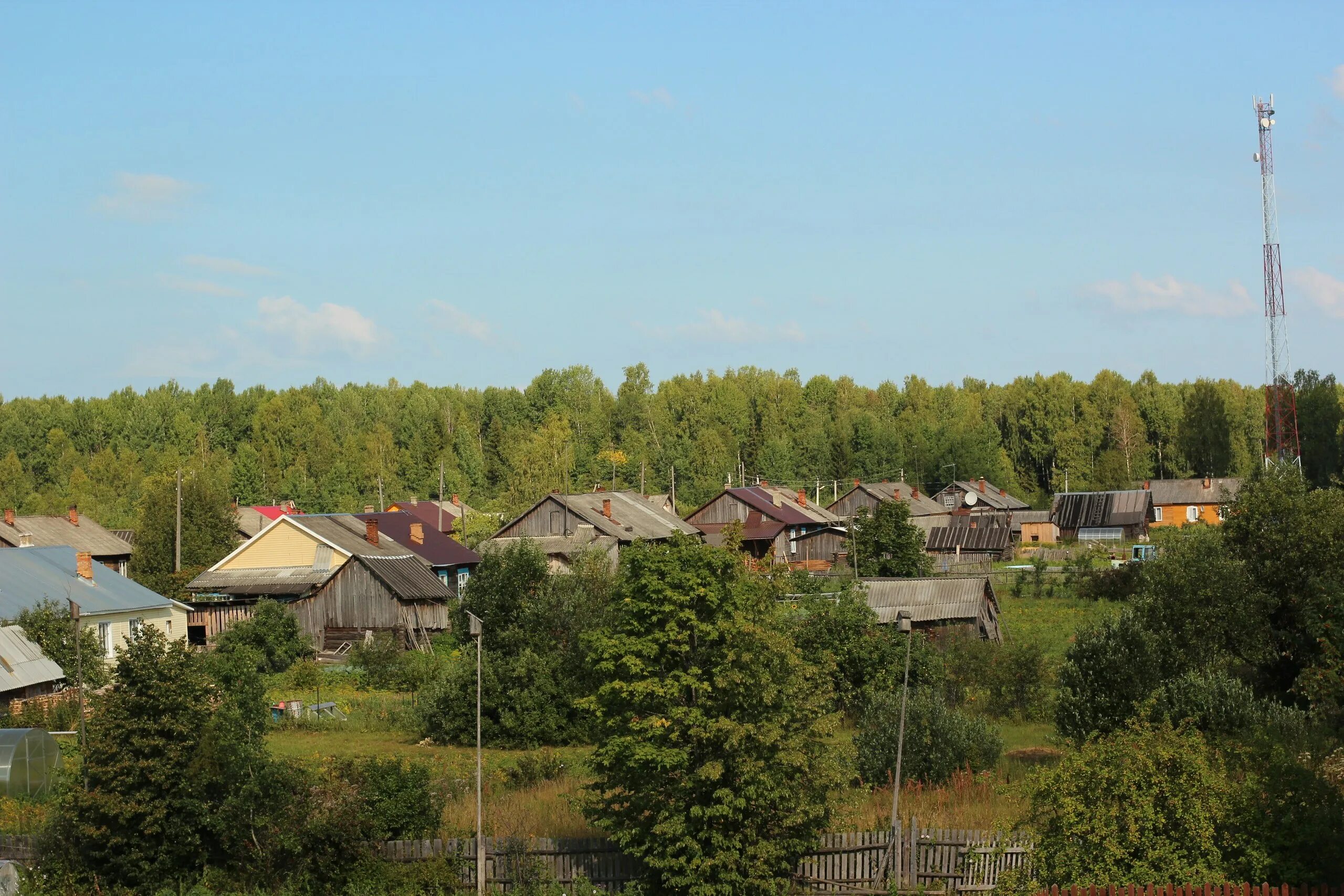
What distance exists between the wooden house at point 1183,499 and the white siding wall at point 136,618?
2988 inches

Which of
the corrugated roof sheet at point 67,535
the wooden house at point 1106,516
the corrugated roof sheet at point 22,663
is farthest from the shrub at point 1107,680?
the wooden house at point 1106,516

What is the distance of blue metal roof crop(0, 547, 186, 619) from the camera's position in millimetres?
39719

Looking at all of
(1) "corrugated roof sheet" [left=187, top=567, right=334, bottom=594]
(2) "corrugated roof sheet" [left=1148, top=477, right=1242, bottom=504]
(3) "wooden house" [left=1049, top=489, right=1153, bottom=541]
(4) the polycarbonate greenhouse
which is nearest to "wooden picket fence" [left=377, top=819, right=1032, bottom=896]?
(4) the polycarbonate greenhouse

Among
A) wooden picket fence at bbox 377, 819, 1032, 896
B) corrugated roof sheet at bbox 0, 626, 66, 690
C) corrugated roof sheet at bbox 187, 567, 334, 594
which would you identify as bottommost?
wooden picket fence at bbox 377, 819, 1032, 896

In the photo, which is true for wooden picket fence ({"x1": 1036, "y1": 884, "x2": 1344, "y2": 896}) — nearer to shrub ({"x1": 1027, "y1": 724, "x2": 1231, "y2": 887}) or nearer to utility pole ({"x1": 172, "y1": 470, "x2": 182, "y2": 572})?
shrub ({"x1": 1027, "y1": 724, "x2": 1231, "y2": 887})

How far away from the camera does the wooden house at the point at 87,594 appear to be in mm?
40000

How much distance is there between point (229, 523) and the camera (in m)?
61.1

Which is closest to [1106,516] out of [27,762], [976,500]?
[976,500]

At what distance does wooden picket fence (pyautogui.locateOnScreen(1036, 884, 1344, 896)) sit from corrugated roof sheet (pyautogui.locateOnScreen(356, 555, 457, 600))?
115ft

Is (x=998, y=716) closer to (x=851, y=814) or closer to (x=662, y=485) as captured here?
(x=851, y=814)

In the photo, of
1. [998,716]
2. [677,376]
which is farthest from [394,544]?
[677,376]

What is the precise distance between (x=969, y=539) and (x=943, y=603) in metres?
35.5

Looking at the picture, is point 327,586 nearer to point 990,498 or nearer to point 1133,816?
point 1133,816

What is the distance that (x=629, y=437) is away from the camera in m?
130
